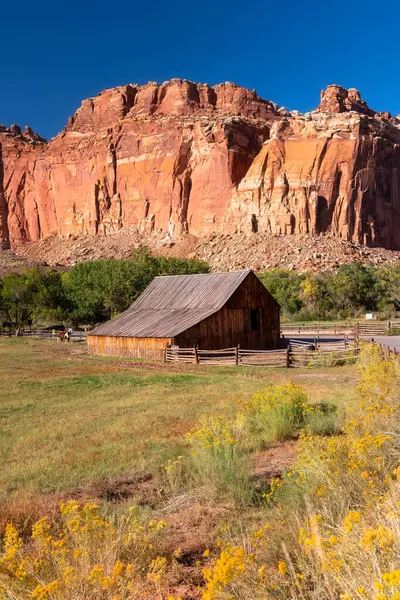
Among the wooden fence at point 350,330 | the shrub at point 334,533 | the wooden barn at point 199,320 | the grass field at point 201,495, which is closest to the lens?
the shrub at point 334,533

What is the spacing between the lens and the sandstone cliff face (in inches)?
3639

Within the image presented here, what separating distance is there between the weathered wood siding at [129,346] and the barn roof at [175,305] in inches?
13.3

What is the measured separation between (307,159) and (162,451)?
90.8m

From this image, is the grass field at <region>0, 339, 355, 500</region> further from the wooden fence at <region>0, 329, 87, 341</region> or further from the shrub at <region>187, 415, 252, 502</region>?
the wooden fence at <region>0, 329, 87, 341</region>

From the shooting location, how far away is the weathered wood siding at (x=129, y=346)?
25.1m

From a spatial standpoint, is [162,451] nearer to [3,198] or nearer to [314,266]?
[314,266]

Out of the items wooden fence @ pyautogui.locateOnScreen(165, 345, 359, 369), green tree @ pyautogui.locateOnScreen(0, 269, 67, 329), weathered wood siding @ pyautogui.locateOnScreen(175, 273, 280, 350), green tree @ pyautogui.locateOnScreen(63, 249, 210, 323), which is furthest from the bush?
green tree @ pyautogui.locateOnScreen(0, 269, 67, 329)

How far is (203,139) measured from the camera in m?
99.0

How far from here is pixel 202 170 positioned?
9988 cm

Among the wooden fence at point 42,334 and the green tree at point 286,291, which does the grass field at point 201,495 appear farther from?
the green tree at point 286,291

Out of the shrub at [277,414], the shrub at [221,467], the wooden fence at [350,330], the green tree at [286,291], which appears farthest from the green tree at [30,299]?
the shrub at [221,467]

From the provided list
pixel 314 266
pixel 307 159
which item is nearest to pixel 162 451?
pixel 314 266

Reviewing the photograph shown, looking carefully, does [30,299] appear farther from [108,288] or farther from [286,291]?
[286,291]

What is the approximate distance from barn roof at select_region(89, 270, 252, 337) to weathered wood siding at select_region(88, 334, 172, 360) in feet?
1.11
